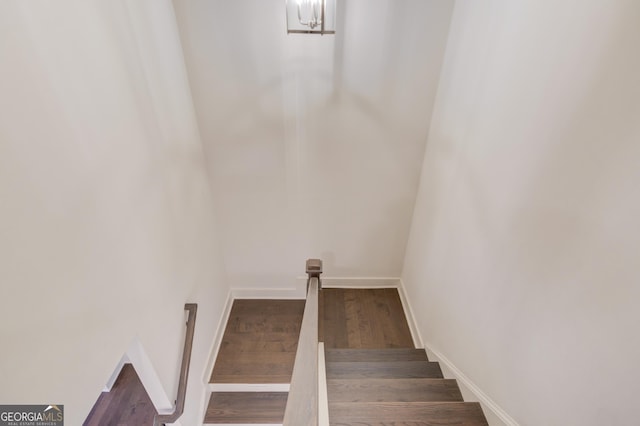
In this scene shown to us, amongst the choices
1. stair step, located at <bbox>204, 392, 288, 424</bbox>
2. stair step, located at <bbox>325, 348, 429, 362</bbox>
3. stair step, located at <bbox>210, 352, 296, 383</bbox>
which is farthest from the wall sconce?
stair step, located at <bbox>204, 392, 288, 424</bbox>

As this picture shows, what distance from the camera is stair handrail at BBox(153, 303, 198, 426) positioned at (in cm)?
189

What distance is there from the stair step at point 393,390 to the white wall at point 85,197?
1085 mm

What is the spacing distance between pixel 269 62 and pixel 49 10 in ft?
4.50

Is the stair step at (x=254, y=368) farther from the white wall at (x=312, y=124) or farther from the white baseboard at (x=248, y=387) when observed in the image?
the white wall at (x=312, y=124)

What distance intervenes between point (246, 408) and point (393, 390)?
142 cm

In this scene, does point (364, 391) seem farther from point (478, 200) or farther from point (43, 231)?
point (43, 231)

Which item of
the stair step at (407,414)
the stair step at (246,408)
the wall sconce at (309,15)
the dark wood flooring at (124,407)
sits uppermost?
the wall sconce at (309,15)

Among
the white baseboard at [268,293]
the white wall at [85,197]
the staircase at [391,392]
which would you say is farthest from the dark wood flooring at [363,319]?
the white wall at [85,197]

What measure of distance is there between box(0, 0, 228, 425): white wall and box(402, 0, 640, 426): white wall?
69.3 inches

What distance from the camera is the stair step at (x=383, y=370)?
213 cm

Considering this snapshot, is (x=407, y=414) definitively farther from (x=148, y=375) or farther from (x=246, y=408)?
(x=246, y=408)

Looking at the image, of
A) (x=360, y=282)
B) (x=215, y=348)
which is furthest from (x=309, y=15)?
(x=215, y=348)

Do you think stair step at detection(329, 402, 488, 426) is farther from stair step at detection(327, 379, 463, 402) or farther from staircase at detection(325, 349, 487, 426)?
stair step at detection(327, 379, 463, 402)

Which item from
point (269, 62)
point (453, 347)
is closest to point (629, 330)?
point (453, 347)
